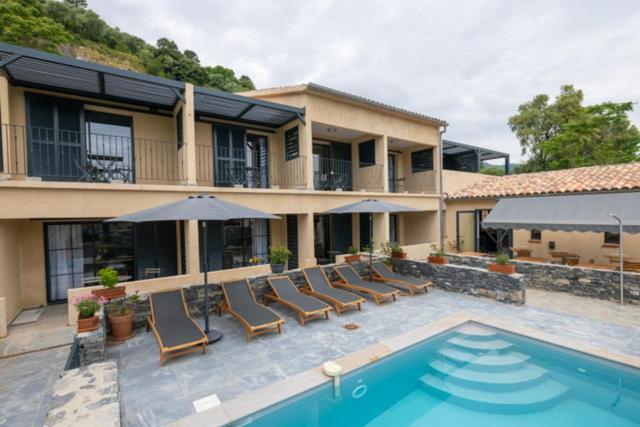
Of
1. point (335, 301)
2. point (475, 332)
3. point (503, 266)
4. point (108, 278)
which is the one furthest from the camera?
point (503, 266)

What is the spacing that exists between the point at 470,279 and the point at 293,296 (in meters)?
8.11

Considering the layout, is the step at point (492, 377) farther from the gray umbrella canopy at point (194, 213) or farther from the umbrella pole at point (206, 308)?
the gray umbrella canopy at point (194, 213)

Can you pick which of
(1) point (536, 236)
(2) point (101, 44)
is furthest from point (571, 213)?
(2) point (101, 44)

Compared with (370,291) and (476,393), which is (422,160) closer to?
(370,291)

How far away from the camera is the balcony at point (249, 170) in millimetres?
15594

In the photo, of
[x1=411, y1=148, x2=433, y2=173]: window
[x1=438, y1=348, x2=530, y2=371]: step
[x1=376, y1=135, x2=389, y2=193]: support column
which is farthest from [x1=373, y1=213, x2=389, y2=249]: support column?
[x1=438, y1=348, x2=530, y2=371]: step

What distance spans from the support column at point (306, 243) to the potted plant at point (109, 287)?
27.1 feet

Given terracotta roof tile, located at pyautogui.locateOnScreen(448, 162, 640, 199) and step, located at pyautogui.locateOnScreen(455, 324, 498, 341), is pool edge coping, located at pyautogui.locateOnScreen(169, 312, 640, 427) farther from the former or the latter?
terracotta roof tile, located at pyautogui.locateOnScreen(448, 162, 640, 199)

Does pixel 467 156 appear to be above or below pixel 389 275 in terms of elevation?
above

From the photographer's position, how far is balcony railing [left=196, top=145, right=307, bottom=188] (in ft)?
51.1

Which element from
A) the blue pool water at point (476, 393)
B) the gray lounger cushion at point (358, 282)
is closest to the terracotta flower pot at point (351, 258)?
the gray lounger cushion at point (358, 282)

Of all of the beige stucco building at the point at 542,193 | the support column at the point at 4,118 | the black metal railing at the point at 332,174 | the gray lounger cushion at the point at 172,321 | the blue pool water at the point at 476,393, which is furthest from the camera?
the black metal railing at the point at 332,174

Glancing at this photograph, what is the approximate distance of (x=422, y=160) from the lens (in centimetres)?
2338

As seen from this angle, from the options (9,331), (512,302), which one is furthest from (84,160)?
(512,302)
